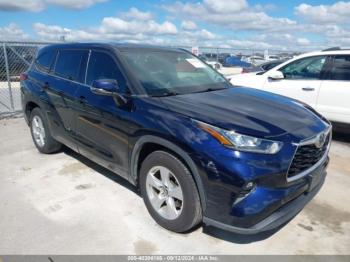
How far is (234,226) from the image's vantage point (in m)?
2.66

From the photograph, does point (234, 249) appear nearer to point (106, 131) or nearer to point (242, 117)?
point (242, 117)

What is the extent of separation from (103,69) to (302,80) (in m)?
4.23

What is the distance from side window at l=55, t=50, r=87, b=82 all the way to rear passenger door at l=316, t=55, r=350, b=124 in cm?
437

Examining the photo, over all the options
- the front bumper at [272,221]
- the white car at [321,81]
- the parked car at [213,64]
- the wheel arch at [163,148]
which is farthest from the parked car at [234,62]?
the front bumper at [272,221]

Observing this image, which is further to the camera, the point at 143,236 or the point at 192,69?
the point at 192,69

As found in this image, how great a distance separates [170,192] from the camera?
309 cm

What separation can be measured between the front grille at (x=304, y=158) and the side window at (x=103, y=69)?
6.05 feet

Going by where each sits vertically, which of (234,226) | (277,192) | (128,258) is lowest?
(128,258)

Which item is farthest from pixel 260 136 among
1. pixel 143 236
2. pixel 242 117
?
pixel 143 236

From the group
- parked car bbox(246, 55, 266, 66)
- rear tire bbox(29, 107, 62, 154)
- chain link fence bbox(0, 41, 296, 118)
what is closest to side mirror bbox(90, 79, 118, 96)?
rear tire bbox(29, 107, 62, 154)

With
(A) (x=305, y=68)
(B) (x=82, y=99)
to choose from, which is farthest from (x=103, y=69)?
(A) (x=305, y=68)

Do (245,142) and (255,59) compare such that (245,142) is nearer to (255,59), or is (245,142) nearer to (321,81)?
(321,81)

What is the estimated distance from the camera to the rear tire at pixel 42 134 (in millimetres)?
5152

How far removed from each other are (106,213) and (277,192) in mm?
1871
